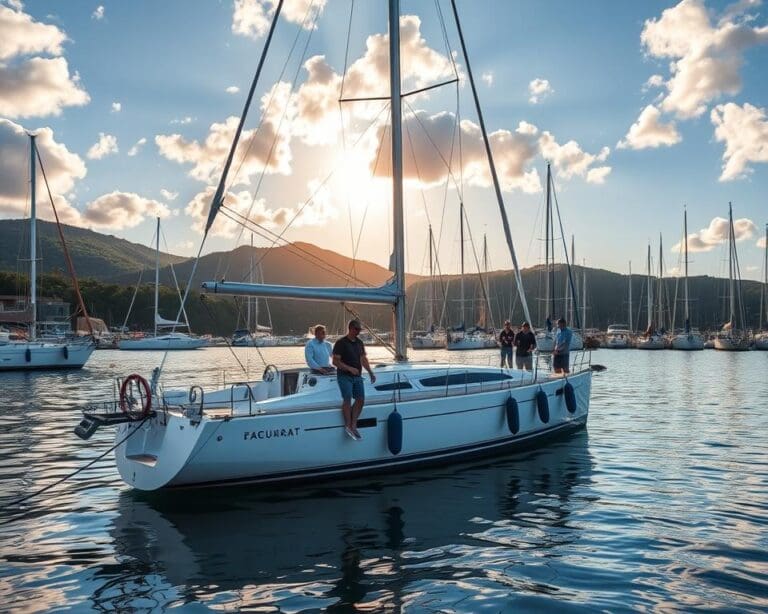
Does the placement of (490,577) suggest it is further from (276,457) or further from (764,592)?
(276,457)

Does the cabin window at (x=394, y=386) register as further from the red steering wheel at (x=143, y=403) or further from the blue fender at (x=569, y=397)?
the blue fender at (x=569, y=397)

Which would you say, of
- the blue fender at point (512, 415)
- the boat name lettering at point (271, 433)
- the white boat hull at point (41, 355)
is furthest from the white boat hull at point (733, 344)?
the boat name lettering at point (271, 433)

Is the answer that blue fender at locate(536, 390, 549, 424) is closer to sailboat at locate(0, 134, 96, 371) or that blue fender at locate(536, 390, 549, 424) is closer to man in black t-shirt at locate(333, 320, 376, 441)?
man in black t-shirt at locate(333, 320, 376, 441)

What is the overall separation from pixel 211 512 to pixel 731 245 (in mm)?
74966

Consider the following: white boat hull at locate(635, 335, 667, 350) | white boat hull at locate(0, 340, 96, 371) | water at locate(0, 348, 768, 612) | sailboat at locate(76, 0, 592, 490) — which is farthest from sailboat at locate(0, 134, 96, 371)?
white boat hull at locate(635, 335, 667, 350)

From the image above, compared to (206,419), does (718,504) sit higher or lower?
lower

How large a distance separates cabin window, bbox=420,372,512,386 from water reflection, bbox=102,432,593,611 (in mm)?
1763

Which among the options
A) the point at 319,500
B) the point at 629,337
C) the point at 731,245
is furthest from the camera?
the point at 629,337

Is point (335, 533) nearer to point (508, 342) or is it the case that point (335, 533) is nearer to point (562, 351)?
point (562, 351)

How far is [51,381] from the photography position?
3528cm

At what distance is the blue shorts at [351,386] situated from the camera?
11680 mm

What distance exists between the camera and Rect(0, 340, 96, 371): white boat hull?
136 feet

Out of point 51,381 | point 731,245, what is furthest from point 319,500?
point 731,245

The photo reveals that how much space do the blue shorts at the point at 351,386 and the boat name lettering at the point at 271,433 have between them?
1005 millimetres
